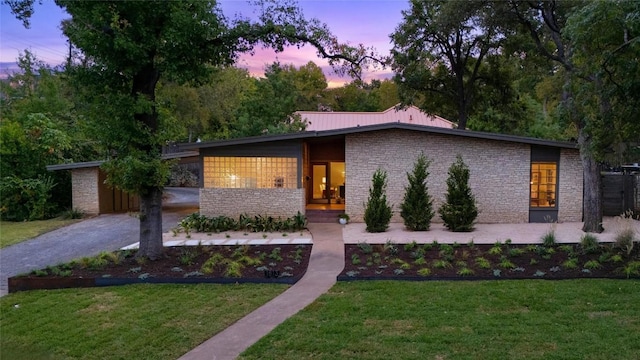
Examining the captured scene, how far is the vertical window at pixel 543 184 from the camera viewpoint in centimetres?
1377

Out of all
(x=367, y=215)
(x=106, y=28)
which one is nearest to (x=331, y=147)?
(x=367, y=215)

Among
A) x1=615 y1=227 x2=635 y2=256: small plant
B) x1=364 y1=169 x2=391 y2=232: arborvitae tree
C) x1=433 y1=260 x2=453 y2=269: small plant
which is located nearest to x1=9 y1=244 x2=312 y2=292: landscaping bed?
x1=433 y1=260 x2=453 y2=269: small plant

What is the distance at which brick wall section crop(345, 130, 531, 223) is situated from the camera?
13711 mm

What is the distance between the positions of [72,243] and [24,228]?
407cm

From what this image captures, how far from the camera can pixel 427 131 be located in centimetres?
1361

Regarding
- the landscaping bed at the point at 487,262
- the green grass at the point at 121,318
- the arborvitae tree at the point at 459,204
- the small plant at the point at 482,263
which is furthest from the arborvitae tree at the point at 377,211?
the green grass at the point at 121,318

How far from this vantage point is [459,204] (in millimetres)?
12219

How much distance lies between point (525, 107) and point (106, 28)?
2167 cm

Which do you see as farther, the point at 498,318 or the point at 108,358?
the point at 498,318

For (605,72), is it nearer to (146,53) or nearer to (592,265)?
(592,265)

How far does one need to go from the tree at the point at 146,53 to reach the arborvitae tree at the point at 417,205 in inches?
203

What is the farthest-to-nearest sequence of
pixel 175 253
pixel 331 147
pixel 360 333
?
pixel 331 147 < pixel 175 253 < pixel 360 333

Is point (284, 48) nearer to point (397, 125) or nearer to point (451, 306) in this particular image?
point (397, 125)

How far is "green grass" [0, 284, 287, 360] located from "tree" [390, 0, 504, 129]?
1253 cm
